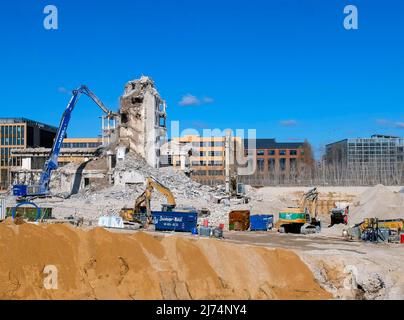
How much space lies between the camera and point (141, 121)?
63281 mm

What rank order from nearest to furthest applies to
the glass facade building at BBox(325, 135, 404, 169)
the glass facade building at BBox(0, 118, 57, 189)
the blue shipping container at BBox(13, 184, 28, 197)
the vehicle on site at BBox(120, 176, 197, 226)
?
the vehicle on site at BBox(120, 176, 197, 226), the blue shipping container at BBox(13, 184, 28, 197), the glass facade building at BBox(0, 118, 57, 189), the glass facade building at BBox(325, 135, 404, 169)

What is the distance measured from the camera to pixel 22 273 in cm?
1922

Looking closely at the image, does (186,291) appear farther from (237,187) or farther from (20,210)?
(237,187)

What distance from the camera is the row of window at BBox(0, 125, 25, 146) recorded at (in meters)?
98.7

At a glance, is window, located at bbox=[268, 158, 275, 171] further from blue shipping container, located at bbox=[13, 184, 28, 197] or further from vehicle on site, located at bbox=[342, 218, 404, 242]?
vehicle on site, located at bbox=[342, 218, 404, 242]

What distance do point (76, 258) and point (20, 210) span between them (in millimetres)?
23492

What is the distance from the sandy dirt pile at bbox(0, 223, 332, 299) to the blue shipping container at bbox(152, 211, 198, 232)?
13.2 metres

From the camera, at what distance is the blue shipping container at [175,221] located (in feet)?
120

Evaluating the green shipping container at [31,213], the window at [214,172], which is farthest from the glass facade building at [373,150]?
the green shipping container at [31,213]

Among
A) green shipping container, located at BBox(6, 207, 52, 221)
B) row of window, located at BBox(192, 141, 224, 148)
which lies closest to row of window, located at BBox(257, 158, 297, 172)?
row of window, located at BBox(192, 141, 224, 148)

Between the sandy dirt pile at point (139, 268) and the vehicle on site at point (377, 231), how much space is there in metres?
12.5

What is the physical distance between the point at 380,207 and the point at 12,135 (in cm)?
7822
